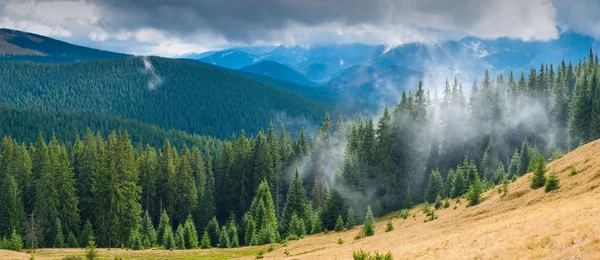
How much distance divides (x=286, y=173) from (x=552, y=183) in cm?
7236

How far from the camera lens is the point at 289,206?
74250mm

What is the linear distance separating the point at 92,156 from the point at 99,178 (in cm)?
801

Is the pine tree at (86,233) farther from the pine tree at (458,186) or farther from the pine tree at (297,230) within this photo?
the pine tree at (458,186)

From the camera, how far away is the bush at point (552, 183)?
29.2 metres

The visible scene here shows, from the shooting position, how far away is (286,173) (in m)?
98.1

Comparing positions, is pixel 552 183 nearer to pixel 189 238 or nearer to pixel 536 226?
pixel 536 226

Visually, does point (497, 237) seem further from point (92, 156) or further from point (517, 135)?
point (517, 135)

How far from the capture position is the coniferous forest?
6769 centimetres

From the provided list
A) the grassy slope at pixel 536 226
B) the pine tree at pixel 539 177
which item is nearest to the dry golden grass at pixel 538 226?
the grassy slope at pixel 536 226

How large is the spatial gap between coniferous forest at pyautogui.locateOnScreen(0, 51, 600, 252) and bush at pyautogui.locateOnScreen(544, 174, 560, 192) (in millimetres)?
22142

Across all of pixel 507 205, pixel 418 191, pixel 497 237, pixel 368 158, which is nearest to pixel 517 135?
pixel 418 191

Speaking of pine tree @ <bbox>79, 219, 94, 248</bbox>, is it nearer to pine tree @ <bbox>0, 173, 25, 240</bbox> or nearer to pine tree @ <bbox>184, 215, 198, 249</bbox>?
pine tree @ <bbox>0, 173, 25, 240</bbox>

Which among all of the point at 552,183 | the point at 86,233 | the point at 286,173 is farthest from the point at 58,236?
the point at 552,183

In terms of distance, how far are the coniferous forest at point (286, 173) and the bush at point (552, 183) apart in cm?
2214
